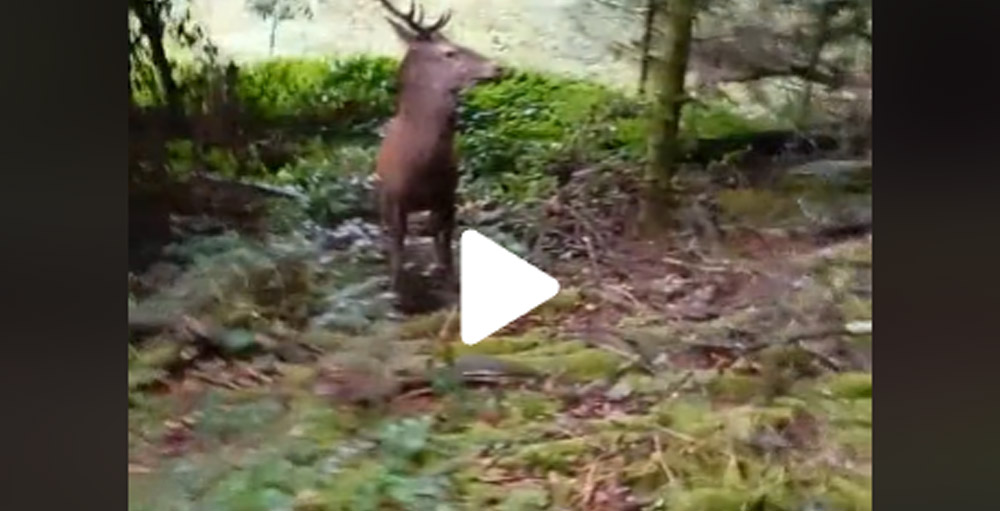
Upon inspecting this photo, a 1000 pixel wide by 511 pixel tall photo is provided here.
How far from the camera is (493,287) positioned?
1.69 metres

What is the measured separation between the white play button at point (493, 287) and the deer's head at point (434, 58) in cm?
19

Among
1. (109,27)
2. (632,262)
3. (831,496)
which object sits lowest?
(831,496)

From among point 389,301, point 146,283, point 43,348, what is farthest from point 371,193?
point 43,348

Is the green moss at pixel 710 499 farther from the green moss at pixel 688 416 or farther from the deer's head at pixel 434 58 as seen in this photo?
the deer's head at pixel 434 58

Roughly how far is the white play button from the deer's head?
7.5 inches

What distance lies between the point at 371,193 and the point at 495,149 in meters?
0.16

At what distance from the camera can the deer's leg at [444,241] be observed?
169cm

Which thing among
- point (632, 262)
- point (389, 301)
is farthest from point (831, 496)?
point (389, 301)

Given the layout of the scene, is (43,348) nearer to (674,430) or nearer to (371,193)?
(371,193)

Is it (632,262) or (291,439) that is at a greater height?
(632,262)

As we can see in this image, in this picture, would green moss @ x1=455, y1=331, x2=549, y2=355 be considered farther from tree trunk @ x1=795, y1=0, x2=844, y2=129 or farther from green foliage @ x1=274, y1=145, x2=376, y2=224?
tree trunk @ x1=795, y1=0, x2=844, y2=129

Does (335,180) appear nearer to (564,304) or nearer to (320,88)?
(320,88)

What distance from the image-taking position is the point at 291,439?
167 centimetres

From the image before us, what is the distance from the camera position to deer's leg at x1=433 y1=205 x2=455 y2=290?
5.55 feet
